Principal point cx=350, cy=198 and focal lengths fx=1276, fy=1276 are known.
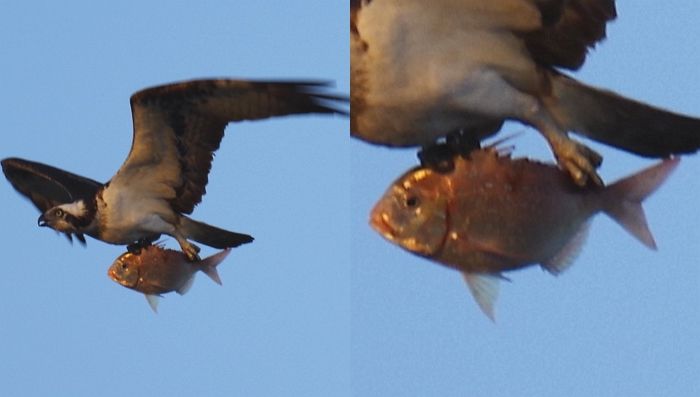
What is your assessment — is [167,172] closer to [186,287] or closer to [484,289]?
[186,287]

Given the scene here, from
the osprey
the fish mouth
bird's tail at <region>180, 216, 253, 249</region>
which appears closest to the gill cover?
the fish mouth

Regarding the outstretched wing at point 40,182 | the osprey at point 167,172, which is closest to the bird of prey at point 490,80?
the osprey at point 167,172

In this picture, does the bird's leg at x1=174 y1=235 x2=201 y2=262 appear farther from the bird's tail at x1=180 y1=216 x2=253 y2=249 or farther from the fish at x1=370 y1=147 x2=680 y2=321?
the fish at x1=370 y1=147 x2=680 y2=321

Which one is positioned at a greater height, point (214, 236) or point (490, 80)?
point (490, 80)

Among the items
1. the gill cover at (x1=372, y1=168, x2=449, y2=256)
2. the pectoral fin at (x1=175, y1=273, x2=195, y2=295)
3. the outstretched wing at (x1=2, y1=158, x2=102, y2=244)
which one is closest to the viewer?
the gill cover at (x1=372, y1=168, x2=449, y2=256)

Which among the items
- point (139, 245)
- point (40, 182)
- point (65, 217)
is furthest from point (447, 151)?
point (40, 182)

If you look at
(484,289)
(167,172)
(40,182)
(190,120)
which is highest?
(484,289)
